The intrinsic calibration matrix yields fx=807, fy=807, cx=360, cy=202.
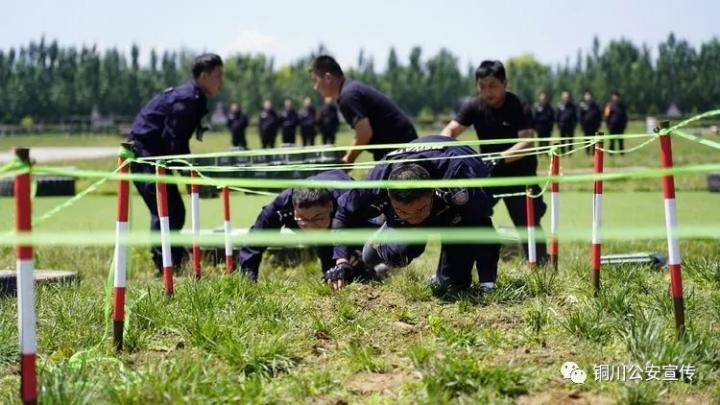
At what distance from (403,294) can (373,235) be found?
0.64 meters

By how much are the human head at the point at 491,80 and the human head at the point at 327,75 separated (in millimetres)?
1268

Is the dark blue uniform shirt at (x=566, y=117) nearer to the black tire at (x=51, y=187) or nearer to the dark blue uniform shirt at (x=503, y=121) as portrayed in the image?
the black tire at (x=51, y=187)

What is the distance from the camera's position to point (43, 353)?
14.4 ft

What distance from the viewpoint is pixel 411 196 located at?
15.7 ft

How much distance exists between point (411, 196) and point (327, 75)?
293 centimetres

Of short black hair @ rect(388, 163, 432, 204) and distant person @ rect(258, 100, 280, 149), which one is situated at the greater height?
distant person @ rect(258, 100, 280, 149)

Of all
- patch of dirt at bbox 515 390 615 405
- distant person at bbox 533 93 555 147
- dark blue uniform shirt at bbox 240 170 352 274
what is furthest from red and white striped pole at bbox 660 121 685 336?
distant person at bbox 533 93 555 147

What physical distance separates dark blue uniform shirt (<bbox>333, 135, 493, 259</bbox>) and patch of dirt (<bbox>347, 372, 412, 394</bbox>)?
1608 millimetres

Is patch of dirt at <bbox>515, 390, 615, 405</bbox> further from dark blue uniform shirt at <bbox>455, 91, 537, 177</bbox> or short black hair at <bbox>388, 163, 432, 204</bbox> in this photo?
dark blue uniform shirt at <bbox>455, 91, 537, 177</bbox>

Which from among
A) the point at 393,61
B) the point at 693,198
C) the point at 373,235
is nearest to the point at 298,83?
the point at 393,61

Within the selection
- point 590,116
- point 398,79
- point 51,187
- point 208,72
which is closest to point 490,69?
point 208,72

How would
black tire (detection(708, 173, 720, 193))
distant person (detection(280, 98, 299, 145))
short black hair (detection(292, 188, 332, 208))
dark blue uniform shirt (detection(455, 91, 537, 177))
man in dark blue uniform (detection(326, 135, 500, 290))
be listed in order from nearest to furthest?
man in dark blue uniform (detection(326, 135, 500, 290)) → short black hair (detection(292, 188, 332, 208)) → dark blue uniform shirt (detection(455, 91, 537, 177)) → black tire (detection(708, 173, 720, 193)) → distant person (detection(280, 98, 299, 145))

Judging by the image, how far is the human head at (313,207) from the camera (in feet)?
18.2

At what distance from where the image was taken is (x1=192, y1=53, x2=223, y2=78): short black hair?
284 inches
